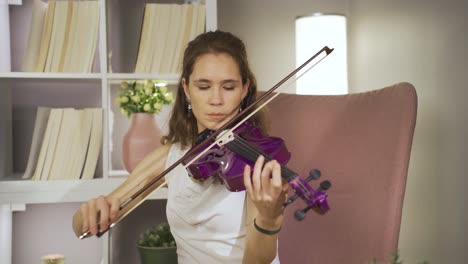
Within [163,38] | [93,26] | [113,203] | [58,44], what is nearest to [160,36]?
[163,38]

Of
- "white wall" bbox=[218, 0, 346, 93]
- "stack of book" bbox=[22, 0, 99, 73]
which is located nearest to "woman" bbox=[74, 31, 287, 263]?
"stack of book" bbox=[22, 0, 99, 73]

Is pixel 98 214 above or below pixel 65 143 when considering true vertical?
below

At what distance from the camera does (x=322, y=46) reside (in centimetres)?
241

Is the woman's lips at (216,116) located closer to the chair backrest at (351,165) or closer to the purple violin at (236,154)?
the purple violin at (236,154)

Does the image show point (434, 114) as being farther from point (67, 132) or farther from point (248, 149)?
point (67, 132)

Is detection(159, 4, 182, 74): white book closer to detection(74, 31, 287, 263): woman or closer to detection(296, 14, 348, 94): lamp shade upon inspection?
detection(296, 14, 348, 94): lamp shade

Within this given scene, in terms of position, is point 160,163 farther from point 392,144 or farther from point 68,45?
point 68,45

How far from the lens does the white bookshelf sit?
218 cm

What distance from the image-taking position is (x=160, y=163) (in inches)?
67.2

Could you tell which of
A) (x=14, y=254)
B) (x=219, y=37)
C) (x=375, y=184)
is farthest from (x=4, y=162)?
(x=375, y=184)

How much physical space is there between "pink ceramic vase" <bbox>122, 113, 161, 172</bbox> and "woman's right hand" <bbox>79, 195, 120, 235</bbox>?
0.87 m

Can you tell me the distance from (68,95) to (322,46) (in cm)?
95

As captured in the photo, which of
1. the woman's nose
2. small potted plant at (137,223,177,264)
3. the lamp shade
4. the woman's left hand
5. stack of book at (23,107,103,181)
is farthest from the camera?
the lamp shade

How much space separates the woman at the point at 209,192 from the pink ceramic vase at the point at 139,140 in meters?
0.59
